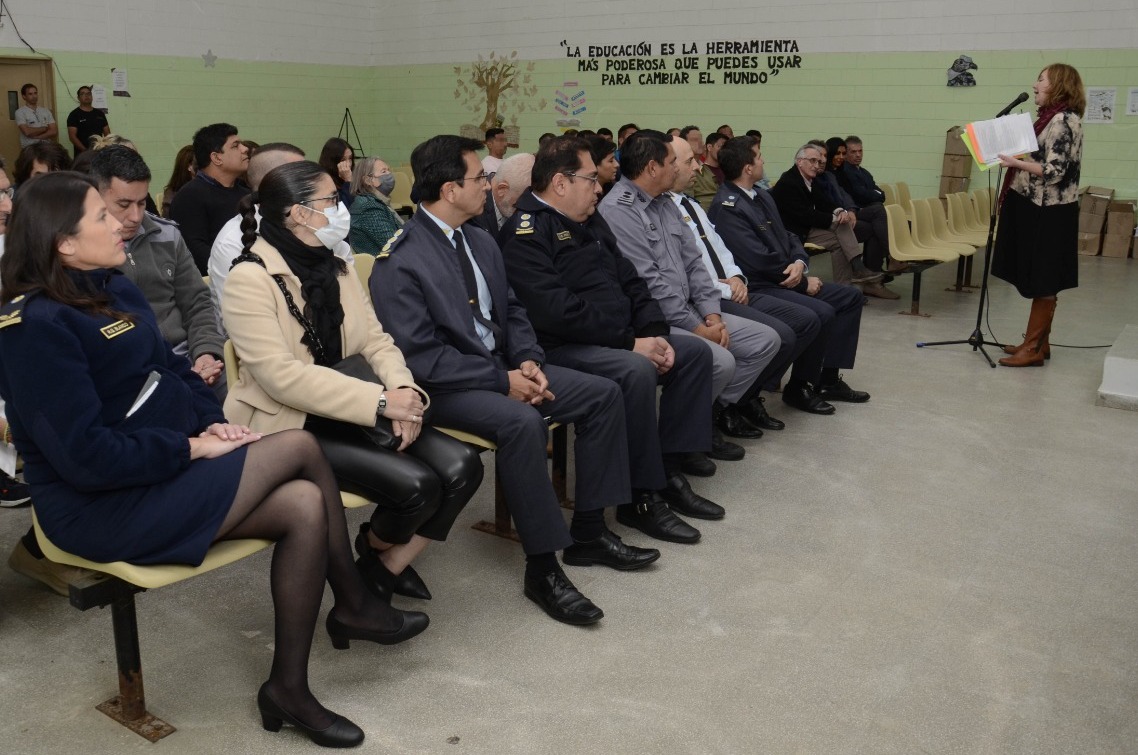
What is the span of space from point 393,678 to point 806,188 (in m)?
4.99

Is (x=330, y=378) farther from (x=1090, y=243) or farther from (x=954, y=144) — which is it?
(x=1090, y=243)

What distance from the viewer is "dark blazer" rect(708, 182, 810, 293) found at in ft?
14.9

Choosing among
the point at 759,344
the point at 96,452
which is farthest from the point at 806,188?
the point at 96,452

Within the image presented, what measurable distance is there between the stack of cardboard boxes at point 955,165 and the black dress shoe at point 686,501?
7.24 m

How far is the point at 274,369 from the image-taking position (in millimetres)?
2379

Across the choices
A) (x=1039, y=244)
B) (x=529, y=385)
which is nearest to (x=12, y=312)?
(x=529, y=385)

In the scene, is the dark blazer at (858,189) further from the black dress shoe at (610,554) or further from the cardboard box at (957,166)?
the black dress shoe at (610,554)

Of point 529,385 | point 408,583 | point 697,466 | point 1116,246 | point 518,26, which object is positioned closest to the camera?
point 408,583

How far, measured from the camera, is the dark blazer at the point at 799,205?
6.46 m

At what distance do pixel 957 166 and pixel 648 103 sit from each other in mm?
3591

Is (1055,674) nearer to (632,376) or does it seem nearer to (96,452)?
(632,376)

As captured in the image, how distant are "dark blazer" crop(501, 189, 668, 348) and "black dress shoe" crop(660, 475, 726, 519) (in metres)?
0.50

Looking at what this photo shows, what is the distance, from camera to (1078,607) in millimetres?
2783

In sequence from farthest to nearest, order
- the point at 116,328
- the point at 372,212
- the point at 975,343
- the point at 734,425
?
1. the point at 975,343
2. the point at 372,212
3. the point at 734,425
4. the point at 116,328
